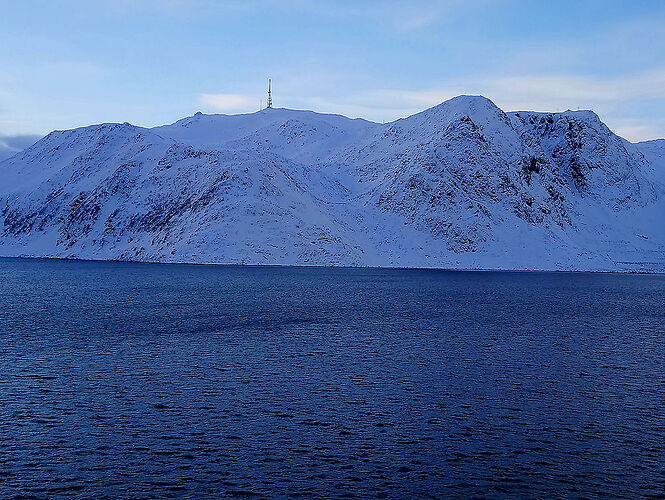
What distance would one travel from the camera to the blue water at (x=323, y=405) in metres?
24.5

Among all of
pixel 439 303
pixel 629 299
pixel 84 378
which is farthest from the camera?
pixel 629 299

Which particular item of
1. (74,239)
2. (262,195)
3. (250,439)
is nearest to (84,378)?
(250,439)

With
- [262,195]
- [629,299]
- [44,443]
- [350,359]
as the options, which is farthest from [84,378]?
[262,195]

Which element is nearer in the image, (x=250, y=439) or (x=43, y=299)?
(x=250, y=439)

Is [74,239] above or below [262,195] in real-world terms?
below

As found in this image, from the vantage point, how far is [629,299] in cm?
10744

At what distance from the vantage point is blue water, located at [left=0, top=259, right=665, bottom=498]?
80.2 feet

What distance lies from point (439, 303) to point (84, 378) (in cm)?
6093

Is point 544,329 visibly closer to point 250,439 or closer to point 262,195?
point 250,439

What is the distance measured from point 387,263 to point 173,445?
149388 mm

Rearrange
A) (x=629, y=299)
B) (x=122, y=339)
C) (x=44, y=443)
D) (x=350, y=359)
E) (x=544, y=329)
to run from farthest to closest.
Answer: (x=629, y=299)
(x=544, y=329)
(x=122, y=339)
(x=350, y=359)
(x=44, y=443)

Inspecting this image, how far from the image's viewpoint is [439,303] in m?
91.4

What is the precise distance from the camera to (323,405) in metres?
34.5

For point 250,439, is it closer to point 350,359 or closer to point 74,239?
point 350,359
